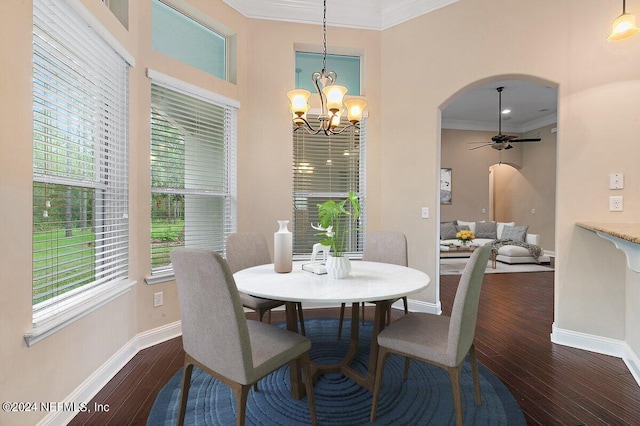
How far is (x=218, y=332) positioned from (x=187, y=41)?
2.80 metres

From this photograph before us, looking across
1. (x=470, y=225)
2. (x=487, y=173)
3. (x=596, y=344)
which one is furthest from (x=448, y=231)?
(x=596, y=344)

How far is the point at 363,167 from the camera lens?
3.71 metres

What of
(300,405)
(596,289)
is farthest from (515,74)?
(300,405)

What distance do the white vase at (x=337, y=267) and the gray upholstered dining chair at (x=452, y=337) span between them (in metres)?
0.42

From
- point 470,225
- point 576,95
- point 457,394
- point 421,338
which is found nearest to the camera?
point 457,394

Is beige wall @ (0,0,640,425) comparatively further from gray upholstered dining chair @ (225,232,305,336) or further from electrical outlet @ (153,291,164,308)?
gray upholstered dining chair @ (225,232,305,336)

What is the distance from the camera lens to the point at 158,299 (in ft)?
8.95

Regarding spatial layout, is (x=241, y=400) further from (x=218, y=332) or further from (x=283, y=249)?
(x=283, y=249)

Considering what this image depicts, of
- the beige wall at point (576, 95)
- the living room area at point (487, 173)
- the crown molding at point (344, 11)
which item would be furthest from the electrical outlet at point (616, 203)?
the living room area at point (487, 173)

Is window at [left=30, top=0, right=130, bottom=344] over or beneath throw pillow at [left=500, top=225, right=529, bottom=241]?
over

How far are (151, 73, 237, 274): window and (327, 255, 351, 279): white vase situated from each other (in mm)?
1632

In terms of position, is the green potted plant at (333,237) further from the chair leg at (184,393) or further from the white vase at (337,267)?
the chair leg at (184,393)

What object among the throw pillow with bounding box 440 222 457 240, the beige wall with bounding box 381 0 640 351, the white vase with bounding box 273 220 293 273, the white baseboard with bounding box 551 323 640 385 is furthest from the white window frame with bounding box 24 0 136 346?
the throw pillow with bounding box 440 222 457 240

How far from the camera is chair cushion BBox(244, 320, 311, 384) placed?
1.44m
